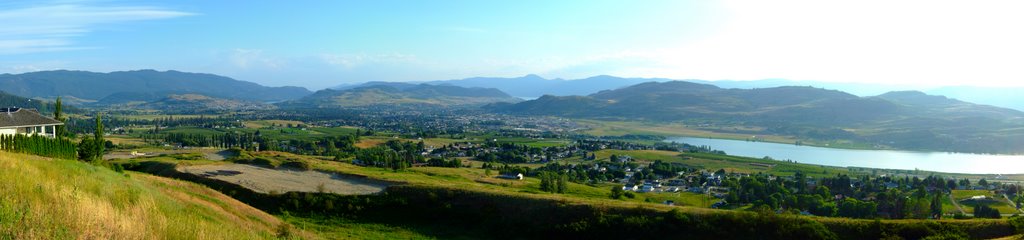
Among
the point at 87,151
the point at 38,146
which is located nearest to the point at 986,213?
the point at 87,151

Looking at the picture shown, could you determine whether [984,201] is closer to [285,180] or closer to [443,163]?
[443,163]

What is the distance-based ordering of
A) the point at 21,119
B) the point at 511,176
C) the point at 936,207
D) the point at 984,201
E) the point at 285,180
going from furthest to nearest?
the point at 511,176, the point at 984,201, the point at 936,207, the point at 285,180, the point at 21,119

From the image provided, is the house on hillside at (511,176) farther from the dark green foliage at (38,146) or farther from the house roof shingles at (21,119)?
the house roof shingles at (21,119)

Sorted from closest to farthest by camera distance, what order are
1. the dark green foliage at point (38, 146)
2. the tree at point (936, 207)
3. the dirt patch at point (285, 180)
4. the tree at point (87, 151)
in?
the dark green foliage at point (38, 146)
the tree at point (87, 151)
the dirt patch at point (285, 180)
the tree at point (936, 207)

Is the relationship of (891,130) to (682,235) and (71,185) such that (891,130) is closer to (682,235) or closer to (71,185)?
(682,235)

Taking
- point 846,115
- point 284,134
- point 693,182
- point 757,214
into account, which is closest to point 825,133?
point 846,115

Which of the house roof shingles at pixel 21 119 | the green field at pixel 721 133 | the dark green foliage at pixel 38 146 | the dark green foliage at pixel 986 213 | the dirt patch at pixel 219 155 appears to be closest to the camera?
the dark green foliage at pixel 38 146

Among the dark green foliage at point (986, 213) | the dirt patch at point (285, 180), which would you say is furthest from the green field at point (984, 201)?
the dirt patch at point (285, 180)

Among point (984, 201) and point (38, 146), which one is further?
point (984, 201)
